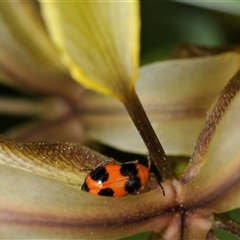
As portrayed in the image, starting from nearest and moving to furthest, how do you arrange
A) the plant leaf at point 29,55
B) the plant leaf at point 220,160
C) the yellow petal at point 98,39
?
1. the yellow petal at point 98,39
2. the plant leaf at point 220,160
3. the plant leaf at point 29,55

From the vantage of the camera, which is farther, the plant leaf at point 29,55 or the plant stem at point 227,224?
the plant leaf at point 29,55

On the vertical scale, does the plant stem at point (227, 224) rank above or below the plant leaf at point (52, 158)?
below

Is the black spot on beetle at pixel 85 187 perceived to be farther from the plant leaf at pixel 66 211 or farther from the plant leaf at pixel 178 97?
the plant leaf at pixel 178 97

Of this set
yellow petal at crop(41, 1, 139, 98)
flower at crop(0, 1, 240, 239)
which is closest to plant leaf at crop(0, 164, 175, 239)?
flower at crop(0, 1, 240, 239)

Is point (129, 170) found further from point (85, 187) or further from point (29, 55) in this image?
point (29, 55)

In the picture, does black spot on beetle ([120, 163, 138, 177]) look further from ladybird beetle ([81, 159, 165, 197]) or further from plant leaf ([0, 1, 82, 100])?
plant leaf ([0, 1, 82, 100])

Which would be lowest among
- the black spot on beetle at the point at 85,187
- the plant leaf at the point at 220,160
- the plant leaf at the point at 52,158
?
the plant leaf at the point at 220,160

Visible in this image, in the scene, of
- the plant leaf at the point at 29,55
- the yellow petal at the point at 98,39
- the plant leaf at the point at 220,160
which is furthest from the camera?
the plant leaf at the point at 29,55

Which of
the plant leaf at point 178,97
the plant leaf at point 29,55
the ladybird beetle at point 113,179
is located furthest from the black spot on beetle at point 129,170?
the plant leaf at point 29,55
